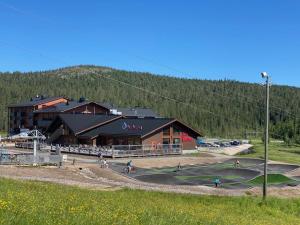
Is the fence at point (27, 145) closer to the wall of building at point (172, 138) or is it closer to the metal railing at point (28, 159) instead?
the wall of building at point (172, 138)

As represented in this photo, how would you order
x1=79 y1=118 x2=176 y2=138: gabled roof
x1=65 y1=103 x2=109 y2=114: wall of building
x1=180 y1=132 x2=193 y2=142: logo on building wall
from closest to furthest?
x1=79 y1=118 x2=176 y2=138: gabled roof < x1=180 y1=132 x2=193 y2=142: logo on building wall < x1=65 y1=103 x2=109 y2=114: wall of building

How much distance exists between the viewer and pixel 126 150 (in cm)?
6425

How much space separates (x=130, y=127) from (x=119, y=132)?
1.81 meters

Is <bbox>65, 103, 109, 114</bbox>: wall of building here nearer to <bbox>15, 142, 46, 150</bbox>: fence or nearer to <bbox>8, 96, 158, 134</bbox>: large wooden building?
<bbox>8, 96, 158, 134</bbox>: large wooden building

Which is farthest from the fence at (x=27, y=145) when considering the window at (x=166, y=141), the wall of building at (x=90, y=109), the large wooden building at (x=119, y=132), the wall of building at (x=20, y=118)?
the wall of building at (x=20, y=118)

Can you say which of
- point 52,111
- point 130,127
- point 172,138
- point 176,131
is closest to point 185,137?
point 176,131

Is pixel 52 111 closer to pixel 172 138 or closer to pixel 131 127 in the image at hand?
pixel 131 127

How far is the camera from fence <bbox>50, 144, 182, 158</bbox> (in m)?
62.9

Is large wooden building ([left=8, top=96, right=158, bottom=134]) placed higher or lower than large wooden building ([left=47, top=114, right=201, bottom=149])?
higher

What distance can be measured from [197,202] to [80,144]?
158 ft

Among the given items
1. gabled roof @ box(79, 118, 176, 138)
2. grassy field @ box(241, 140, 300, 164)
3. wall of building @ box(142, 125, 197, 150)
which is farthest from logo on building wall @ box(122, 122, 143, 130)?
grassy field @ box(241, 140, 300, 164)

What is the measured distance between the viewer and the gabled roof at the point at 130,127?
228ft

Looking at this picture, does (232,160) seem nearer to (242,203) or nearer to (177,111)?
(242,203)

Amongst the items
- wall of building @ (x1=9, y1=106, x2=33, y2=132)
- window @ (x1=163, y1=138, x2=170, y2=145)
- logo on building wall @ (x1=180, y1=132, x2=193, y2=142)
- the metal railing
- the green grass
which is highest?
wall of building @ (x1=9, y1=106, x2=33, y2=132)
